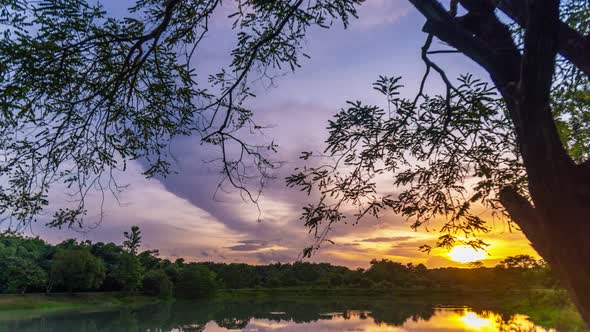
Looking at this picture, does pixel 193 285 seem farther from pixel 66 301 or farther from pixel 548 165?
pixel 548 165

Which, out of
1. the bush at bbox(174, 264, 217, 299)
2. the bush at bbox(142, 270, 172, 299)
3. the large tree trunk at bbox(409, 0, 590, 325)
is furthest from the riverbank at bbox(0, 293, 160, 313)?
the large tree trunk at bbox(409, 0, 590, 325)

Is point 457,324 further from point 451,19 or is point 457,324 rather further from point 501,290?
point 501,290

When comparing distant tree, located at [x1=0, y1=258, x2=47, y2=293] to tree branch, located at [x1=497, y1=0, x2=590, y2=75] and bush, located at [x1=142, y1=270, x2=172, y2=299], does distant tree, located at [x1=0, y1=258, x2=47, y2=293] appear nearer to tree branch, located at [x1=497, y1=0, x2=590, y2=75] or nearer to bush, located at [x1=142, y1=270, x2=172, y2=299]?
bush, located at [x1=142, y1=270, x2=172, y2=299]

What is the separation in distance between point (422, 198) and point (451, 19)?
208cm

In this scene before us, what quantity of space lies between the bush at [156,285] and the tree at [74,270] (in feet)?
35.7

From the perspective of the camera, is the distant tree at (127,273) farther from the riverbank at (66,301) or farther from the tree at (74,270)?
the tree at (74,270)

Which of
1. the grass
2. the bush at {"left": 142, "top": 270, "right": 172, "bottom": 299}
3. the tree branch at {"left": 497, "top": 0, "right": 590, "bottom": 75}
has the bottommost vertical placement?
the grass

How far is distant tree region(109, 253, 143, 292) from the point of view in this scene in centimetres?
5094

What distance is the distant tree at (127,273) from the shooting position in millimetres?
50938

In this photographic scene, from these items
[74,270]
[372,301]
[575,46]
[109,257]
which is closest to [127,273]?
[109,257]

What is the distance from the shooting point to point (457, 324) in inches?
1135

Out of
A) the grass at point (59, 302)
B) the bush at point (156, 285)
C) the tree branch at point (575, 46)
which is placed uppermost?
the tree branch at point (575, 46)

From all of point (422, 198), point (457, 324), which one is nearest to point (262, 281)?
point (457, 324)

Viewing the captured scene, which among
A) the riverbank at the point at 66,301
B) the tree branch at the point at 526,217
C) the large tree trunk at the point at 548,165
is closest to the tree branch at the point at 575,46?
the large tree trunk at the point at 548,165
